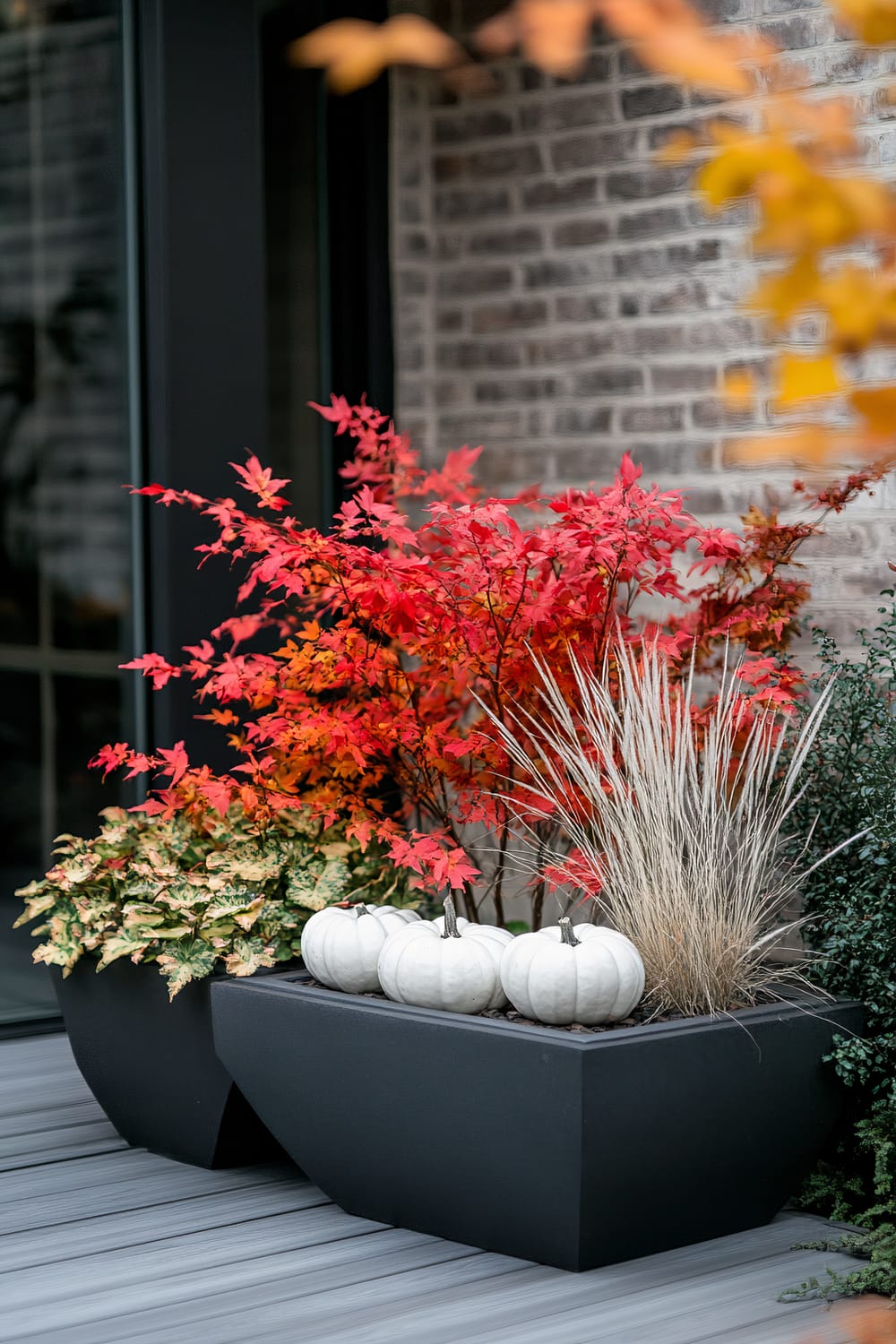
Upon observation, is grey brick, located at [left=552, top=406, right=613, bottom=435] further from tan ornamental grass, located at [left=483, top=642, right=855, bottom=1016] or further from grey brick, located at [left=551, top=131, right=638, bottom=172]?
tan ornamental grass, located at [left=483, top=642, right=855, bottom=1016]

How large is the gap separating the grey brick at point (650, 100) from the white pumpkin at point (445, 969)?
217 cm

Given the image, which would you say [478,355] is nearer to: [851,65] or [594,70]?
[594,70]

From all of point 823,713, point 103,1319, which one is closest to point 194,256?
point 823,713

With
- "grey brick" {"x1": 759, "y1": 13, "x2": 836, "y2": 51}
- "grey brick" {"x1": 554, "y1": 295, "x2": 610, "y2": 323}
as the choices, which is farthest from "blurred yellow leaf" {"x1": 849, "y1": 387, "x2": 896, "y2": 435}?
"grey brick" {"x1": 554, "y1": 295, "x2": 610, "y2": 323}

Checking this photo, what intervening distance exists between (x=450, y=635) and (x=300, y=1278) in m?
1.17

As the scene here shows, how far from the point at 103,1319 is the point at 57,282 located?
2.66 meters

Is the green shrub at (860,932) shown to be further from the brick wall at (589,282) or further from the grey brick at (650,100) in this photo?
the grey brick at (650,100)

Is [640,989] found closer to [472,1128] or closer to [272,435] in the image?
[472,1128]

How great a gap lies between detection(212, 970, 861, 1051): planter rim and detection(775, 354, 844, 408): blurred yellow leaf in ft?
5.91

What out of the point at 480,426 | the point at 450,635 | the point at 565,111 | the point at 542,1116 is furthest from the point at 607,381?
the point at 542,1116

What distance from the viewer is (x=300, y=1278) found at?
8.31 ft

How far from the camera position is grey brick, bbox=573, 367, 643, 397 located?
13.1ft

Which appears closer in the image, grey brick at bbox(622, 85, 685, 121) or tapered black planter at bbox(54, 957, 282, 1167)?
tapered black planter at bbox(54, 957, 282, 1167)

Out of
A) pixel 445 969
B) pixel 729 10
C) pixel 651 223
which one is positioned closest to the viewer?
pixel 445 969
